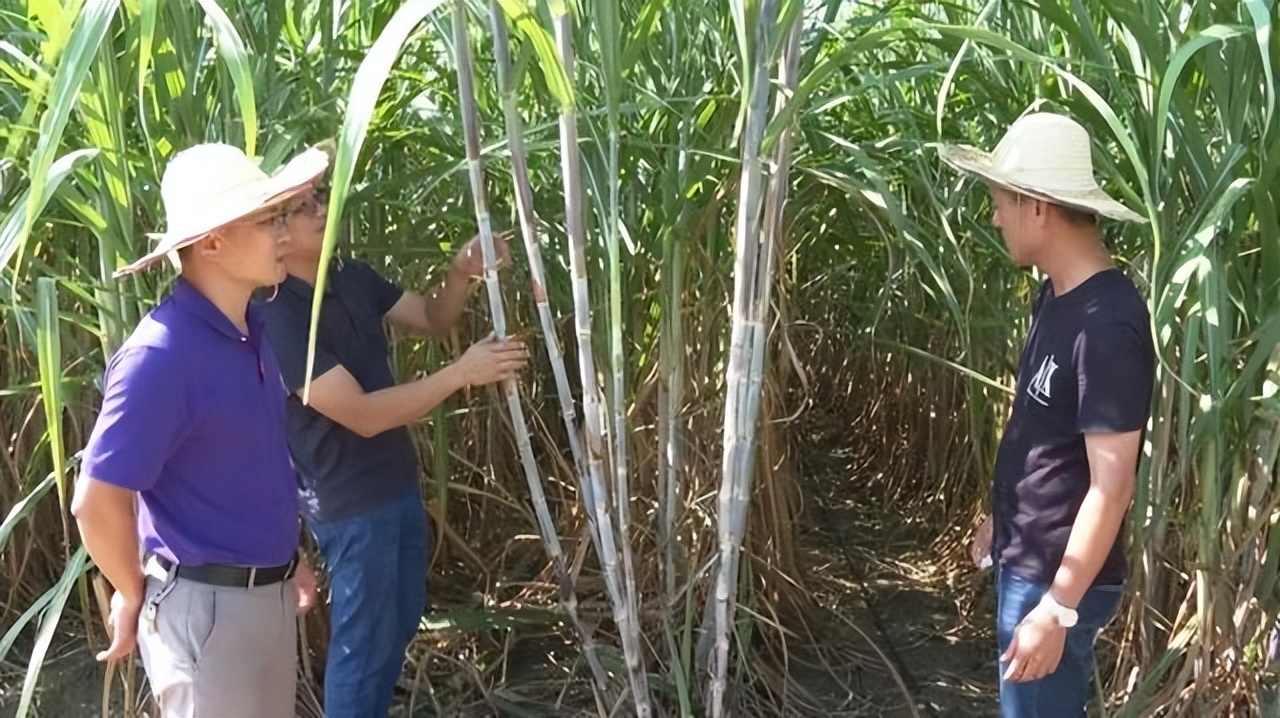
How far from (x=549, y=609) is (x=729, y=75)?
953 mm

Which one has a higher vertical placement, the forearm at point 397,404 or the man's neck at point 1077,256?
the man's neck at point 1077,256

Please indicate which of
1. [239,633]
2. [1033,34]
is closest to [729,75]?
[1033,34]

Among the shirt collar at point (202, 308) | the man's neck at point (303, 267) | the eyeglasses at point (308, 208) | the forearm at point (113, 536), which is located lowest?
the forearm at point (113, 536)

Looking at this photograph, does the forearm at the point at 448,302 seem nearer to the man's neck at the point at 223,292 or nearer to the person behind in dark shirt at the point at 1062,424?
the man's neck at the point at 223,292

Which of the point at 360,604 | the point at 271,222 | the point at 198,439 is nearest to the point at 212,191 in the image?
the point at 271,222

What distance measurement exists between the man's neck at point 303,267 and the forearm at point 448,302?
204mm

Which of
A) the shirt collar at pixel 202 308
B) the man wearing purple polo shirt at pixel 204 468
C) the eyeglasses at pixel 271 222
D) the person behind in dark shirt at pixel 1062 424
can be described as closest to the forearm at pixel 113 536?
the man wearing purple polo shirt at pixel 204 468

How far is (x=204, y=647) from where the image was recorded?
47.0 inches

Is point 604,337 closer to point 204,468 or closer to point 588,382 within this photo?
point 588,382

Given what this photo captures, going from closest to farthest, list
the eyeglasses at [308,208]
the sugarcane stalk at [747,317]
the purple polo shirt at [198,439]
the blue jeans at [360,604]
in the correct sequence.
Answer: the purple polo shirt at [198,439] → the sugarcane stalk at [747,317] → the eyeglasses at [308,208] → the blue jeans at [360,604]

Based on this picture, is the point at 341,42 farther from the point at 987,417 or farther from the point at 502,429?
the point at 987,417

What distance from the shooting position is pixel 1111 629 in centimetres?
173

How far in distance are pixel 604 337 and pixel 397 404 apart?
0.30 meters

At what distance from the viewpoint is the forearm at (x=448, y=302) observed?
64.4 inches
